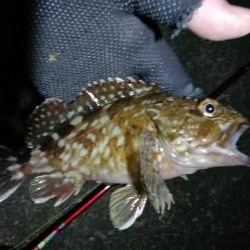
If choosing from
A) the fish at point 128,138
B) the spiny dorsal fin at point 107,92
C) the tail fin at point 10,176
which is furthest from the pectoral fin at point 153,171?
the tail fin at point 10,176

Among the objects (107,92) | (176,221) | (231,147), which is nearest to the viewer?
(231,147)

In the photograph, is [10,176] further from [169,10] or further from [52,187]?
[169,10]

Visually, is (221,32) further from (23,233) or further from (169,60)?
(23,233)

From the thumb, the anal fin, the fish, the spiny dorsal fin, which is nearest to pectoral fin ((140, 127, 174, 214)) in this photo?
the fish

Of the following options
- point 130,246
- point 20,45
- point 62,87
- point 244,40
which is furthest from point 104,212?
point 244,40

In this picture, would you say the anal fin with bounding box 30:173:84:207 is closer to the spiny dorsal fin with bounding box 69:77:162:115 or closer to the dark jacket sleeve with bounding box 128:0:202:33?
the spiny dorsal fin with bounding box 69:77:162:115

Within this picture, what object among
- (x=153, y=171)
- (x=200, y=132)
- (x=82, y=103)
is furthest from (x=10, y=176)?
(x=200, y=132)
